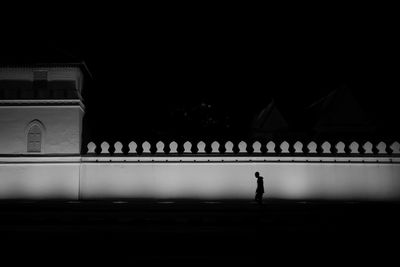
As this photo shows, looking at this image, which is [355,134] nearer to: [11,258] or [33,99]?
[33,99]

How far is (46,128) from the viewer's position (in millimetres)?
17688

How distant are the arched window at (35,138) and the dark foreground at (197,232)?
Answer: 241cm

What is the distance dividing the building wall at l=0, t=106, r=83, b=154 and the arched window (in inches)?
7.7

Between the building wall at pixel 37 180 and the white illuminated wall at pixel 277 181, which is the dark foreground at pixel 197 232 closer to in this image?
the white illuminated wall at pixel 277 181

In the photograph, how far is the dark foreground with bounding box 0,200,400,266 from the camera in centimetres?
753

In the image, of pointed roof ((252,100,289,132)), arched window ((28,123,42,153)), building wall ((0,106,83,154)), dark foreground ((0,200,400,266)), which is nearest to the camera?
dark foreground ((0,200,400,266))

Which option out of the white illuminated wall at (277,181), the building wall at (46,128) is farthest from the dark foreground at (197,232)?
the building wall at (46,128)

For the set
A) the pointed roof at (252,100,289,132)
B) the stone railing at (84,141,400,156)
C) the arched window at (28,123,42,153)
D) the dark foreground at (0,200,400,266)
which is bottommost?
the dark foreground at (0,200,400,266)

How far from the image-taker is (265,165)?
667 inches

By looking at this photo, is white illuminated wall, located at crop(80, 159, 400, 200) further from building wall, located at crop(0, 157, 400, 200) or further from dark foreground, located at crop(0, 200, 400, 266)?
dark foreground, located at crop(0, 200, 400, 266)

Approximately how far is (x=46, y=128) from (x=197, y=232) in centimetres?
982

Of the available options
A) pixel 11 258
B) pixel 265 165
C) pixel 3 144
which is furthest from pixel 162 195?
pixel 11 258

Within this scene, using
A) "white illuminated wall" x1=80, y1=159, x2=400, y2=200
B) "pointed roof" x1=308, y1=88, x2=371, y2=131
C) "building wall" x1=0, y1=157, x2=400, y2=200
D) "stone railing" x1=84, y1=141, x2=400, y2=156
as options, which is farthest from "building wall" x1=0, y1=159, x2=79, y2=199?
"pointed roof" x1=308, y1=88, x2=371, y2=131

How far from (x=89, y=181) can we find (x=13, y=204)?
3069 millimetres
